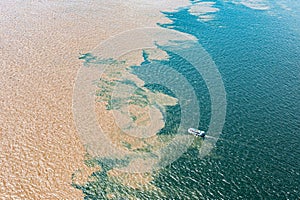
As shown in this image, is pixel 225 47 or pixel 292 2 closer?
pixel 225 47

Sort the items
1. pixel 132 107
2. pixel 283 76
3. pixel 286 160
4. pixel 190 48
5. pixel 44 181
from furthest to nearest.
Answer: pixel 190 48
pixel 283 76
pixel 132 107
pixel 286 160
pixel 44 181

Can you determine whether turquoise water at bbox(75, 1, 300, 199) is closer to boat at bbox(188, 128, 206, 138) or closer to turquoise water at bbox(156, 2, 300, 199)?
turquoise water at bbox(156, 2, 300, 199)

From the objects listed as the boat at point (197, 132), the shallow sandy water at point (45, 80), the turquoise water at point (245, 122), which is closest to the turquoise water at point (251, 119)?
the turquoise water at point (245, 122)

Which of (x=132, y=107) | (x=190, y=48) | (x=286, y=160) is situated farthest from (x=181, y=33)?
(x=286, y=160)

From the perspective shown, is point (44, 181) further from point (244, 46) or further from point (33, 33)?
point (244, 46)

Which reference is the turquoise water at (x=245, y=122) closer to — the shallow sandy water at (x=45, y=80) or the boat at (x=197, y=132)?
the boat at (x=197, y=132)

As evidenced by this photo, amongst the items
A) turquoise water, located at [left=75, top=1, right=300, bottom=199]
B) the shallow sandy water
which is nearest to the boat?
turquoise water, located at [left=75, top=1, right=300, bottom=199]

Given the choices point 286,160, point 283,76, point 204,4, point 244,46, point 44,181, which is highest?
point 204,4
